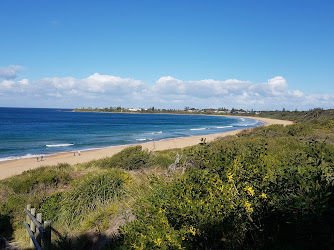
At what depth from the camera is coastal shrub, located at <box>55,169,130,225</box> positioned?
7316 mm

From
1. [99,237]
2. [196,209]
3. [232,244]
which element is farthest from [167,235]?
[99,237]

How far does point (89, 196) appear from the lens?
7762 millimetres

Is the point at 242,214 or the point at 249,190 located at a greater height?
the point at 249,190

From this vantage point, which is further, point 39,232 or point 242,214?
point 39,232

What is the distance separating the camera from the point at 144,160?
46.2 ft

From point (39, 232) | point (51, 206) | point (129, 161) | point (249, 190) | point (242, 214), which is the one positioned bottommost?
point (51, 206)

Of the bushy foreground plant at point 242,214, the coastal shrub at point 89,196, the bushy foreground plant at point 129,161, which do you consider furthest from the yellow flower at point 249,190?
the bushy foreground plant at point 129,161

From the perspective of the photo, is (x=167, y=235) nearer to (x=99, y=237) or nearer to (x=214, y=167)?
(x=214, y=167)

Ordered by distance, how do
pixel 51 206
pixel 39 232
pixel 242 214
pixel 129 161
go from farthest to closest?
pixel 129 161 → pixel 51 206 → pixel 39 232 → pixel 242 214

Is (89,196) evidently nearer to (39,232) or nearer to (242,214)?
(39,232)

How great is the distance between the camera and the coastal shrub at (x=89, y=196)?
732 centimetres

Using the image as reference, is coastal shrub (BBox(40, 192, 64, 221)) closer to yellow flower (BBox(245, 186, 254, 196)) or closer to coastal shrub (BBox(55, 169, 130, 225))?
coastal shrub (BBox(55, 169, 130, 225))

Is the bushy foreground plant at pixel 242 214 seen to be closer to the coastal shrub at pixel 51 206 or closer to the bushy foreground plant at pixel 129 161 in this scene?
the coastal shrub at pixel 51 206

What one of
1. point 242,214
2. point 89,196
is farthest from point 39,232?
point 242,214
